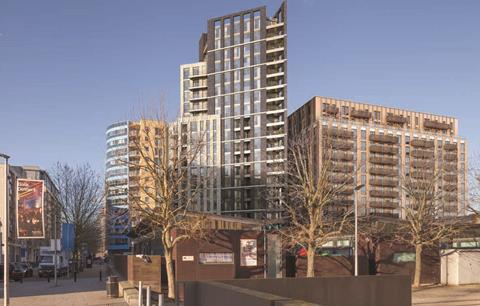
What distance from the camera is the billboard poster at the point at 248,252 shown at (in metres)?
34.8

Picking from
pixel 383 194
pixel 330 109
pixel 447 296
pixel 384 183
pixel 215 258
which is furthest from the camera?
pixel 330 109

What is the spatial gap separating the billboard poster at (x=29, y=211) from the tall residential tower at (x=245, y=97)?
3727 inches

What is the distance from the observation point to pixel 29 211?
23016mm

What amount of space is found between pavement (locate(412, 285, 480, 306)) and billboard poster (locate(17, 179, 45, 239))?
17974mm

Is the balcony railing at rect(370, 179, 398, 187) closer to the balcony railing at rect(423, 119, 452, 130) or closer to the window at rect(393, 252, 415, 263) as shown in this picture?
the balcony railing at rect(423, 119, 452, 130)

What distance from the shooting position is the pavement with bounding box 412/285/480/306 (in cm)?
2872

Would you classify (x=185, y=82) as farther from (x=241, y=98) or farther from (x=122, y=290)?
(x=122, y=290)

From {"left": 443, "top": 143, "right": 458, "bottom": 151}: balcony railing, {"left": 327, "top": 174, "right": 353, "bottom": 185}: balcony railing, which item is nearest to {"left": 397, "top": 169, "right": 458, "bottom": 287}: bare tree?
{"left": 327, "top": 174, "right": 353, "bottom": 185}: balcony railing

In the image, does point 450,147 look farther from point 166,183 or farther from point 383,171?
point 166,183

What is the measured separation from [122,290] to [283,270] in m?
11.8

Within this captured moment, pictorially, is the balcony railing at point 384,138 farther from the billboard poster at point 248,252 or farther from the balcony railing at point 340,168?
the billboard poster at point 248,252

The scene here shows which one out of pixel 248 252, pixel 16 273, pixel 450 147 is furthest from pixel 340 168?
pixel 450 147

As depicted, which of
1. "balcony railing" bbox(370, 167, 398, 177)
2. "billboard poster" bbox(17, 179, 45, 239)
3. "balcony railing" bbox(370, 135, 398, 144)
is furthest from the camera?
"balcony railing" bbox(370, 135, 398, 144)

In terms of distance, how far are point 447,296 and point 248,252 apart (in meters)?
11.7
